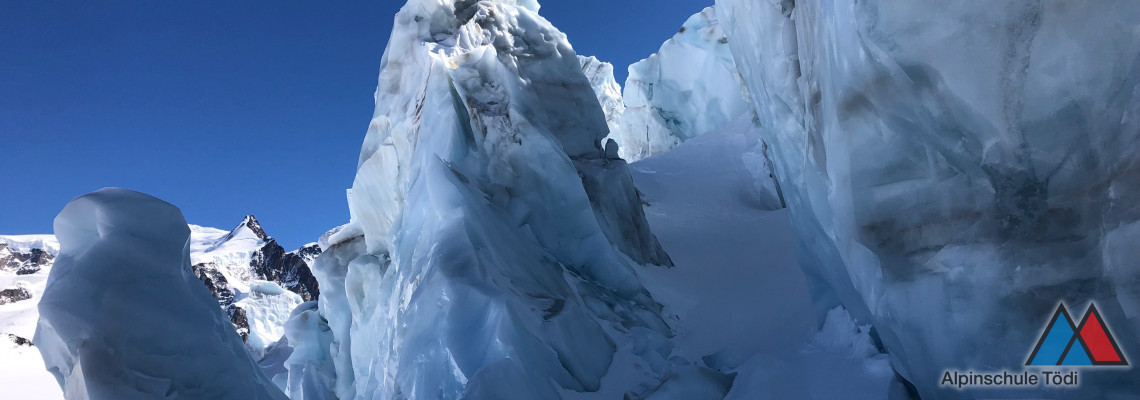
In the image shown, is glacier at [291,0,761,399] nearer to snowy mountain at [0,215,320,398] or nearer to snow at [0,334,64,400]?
snowy mountain at [0,215,320,398]

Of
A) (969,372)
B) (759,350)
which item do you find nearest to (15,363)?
(759,350)

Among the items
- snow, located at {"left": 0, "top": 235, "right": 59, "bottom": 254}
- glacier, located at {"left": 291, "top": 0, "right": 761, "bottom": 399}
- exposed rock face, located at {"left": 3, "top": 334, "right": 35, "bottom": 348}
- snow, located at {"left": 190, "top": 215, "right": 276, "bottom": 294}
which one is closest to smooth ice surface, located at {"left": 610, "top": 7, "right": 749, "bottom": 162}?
glacier, located at {"left": 291, "top": 0, "right": 761, "bottom": 399}

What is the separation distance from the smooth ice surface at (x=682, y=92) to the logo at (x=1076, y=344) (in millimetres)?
20234

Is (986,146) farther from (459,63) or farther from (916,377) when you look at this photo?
(459,63)

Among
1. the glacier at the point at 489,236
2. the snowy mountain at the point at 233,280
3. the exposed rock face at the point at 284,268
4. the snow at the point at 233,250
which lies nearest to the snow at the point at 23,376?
the snowy mountain at the point at 233,280

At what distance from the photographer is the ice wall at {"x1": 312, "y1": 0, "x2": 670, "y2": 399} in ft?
17.4

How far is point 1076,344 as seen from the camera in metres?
3.48

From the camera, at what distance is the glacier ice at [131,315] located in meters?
3.97

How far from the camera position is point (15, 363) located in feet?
125

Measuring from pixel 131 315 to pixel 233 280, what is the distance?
54477mm

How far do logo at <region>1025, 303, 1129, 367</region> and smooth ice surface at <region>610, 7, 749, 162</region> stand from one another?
66.4ft

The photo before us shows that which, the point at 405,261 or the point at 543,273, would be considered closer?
the point at 543,273

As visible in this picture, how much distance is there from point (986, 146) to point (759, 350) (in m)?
3.94

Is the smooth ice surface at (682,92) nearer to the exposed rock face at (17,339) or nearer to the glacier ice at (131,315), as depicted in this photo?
the glacier ice at (131,315)
